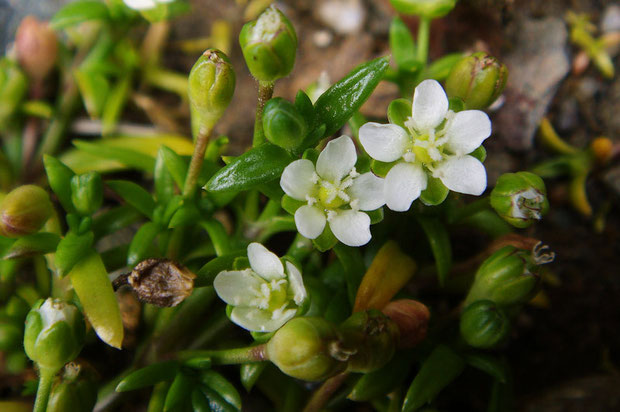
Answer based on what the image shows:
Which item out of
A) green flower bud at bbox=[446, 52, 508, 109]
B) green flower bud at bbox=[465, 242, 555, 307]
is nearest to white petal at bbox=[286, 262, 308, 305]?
green flower bud at bbox=[465, 242, 555, 307]

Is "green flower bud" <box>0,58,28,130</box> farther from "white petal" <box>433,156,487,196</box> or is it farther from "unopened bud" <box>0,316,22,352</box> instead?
"white petal" <box>433,156,487,196</box>

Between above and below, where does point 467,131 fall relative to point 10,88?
above

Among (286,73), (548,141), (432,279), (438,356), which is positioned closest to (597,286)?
(548,141)

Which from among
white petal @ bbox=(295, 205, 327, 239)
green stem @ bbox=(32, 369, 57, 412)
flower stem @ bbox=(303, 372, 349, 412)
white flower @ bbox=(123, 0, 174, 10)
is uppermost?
white flower @ bbox=(123, 0, 174, 10)

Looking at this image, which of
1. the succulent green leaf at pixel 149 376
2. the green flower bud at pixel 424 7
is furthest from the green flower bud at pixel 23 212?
the green flower bud at pixel 424 7

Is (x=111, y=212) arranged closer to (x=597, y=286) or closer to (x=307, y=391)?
(x=307, y=391)

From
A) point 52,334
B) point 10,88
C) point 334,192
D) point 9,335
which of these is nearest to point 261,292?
point 334,192

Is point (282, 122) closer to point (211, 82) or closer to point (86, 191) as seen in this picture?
point (211, 82)
